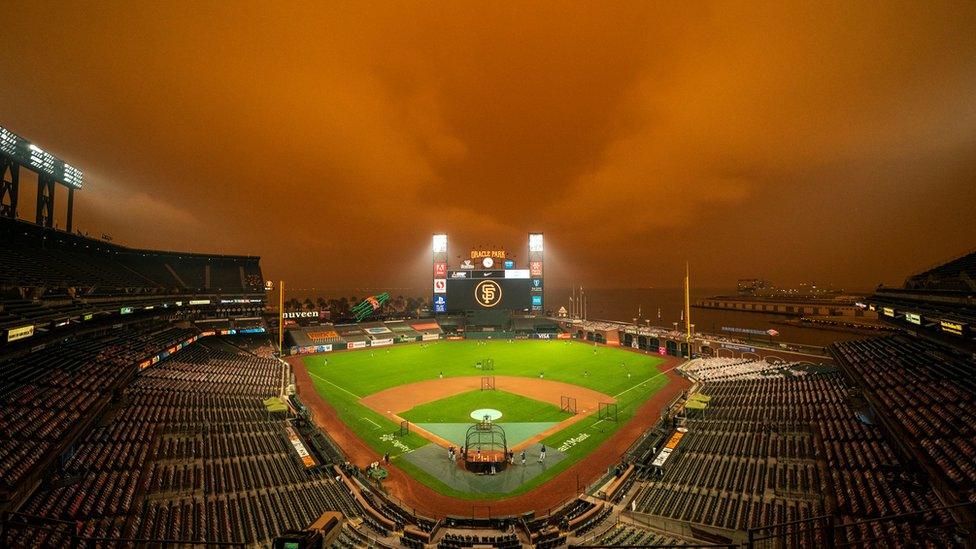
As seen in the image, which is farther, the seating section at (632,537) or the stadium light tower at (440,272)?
the stadium light tower at (440,272)

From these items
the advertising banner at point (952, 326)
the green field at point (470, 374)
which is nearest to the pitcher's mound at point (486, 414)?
the green field at point (470, 374)

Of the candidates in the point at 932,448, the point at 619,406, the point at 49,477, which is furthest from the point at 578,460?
the point at 49,477

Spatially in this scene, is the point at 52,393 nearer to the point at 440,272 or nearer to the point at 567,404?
the point at 567,404

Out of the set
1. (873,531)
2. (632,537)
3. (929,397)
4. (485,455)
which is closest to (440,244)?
(485,455)

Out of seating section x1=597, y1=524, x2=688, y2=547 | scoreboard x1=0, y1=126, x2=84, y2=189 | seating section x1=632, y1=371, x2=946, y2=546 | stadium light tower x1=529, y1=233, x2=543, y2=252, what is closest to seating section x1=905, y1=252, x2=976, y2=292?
seating section x1=632, y1=371, x2=946, y2=546

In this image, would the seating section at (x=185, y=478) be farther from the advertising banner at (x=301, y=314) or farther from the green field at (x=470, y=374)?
the advertising banner at (x=301, y=314)
